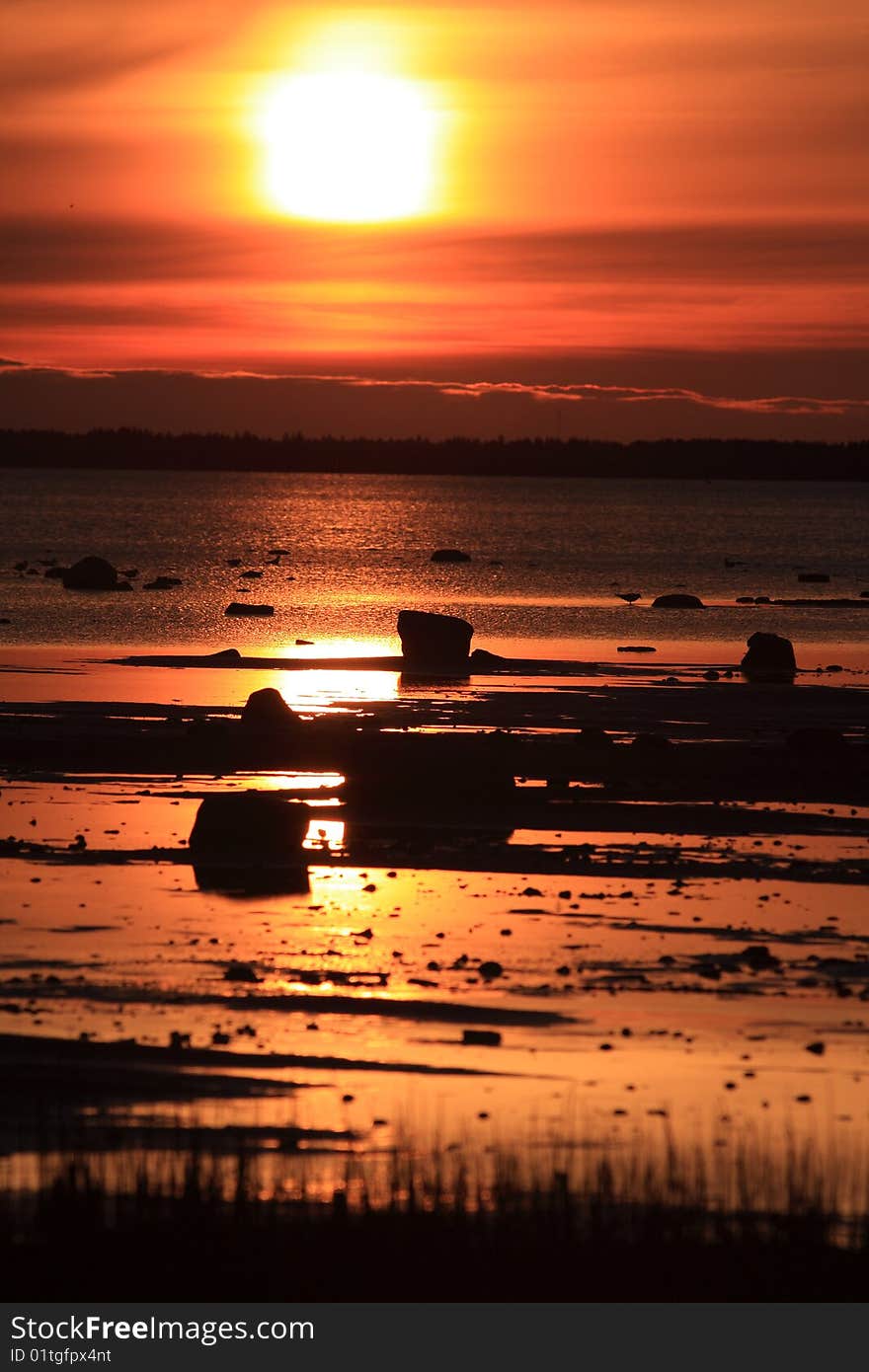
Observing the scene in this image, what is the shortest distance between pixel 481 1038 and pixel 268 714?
19862 mm

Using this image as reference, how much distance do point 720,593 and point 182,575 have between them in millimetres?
28030

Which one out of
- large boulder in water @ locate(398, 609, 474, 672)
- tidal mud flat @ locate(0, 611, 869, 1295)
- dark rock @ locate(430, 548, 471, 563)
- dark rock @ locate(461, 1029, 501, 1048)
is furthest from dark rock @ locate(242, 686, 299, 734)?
dark rock @ locate(430, 548, 471, 563)

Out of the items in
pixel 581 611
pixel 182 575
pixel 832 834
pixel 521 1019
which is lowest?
pixel 521 1019

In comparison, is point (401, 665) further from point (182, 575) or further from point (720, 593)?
point (182, 575)

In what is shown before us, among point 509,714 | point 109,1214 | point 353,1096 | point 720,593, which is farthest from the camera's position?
point 720,593

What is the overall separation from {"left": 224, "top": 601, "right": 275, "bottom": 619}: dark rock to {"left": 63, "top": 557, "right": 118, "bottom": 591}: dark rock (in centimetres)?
1175

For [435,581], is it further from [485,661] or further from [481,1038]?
[481,1038]

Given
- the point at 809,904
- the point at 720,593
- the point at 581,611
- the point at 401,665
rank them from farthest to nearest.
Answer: the point at 720,593
the point at 581,611
the point at 401,665
the point at 809,904

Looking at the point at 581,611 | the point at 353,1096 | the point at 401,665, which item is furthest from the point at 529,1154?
the point at 581,611

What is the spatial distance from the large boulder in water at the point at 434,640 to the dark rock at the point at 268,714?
50.4 ft

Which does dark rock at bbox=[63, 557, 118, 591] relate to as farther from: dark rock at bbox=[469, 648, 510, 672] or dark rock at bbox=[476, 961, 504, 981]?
dark rock at bbox=[476, 961, 504, 981]

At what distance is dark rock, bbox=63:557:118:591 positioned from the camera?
277 ft

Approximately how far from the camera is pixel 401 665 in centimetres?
4884

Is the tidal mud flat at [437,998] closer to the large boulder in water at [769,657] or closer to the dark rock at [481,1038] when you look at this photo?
the dark rock at [481,1038]
